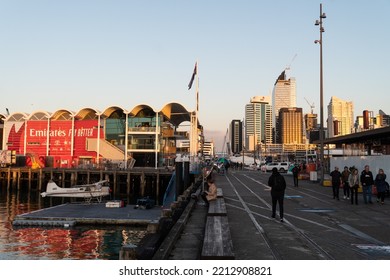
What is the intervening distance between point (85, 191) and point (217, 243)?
34.2 metres

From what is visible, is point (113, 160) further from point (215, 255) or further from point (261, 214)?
point (215, 255)

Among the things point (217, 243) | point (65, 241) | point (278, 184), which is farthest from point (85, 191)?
point (217, 243)

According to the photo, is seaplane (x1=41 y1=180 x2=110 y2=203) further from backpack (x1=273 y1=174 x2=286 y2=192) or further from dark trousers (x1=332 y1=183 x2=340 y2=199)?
backpack (x1=273 y1=174 x2=286 y2=192)

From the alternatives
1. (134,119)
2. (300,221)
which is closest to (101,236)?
(300,221)

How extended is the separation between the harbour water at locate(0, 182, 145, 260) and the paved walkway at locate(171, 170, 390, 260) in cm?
589

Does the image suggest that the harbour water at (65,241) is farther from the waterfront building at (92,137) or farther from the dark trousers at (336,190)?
the waterfront building at (92,137)

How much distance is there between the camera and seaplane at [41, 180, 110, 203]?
3803 centimetres

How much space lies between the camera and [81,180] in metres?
58.2

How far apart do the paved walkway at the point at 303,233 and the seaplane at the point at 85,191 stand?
2323 cm

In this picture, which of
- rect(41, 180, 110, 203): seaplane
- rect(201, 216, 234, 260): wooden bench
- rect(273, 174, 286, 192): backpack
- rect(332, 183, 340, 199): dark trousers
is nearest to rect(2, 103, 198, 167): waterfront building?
rect(41, 180, 110, 203): seaplane

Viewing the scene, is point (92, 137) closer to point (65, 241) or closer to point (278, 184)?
point (65, 241)

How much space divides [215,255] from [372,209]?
40.9ft

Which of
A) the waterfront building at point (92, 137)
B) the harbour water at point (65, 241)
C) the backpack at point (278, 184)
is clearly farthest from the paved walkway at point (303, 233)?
the waterfront building at point (92, 137)

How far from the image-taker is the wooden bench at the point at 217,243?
7199mm
